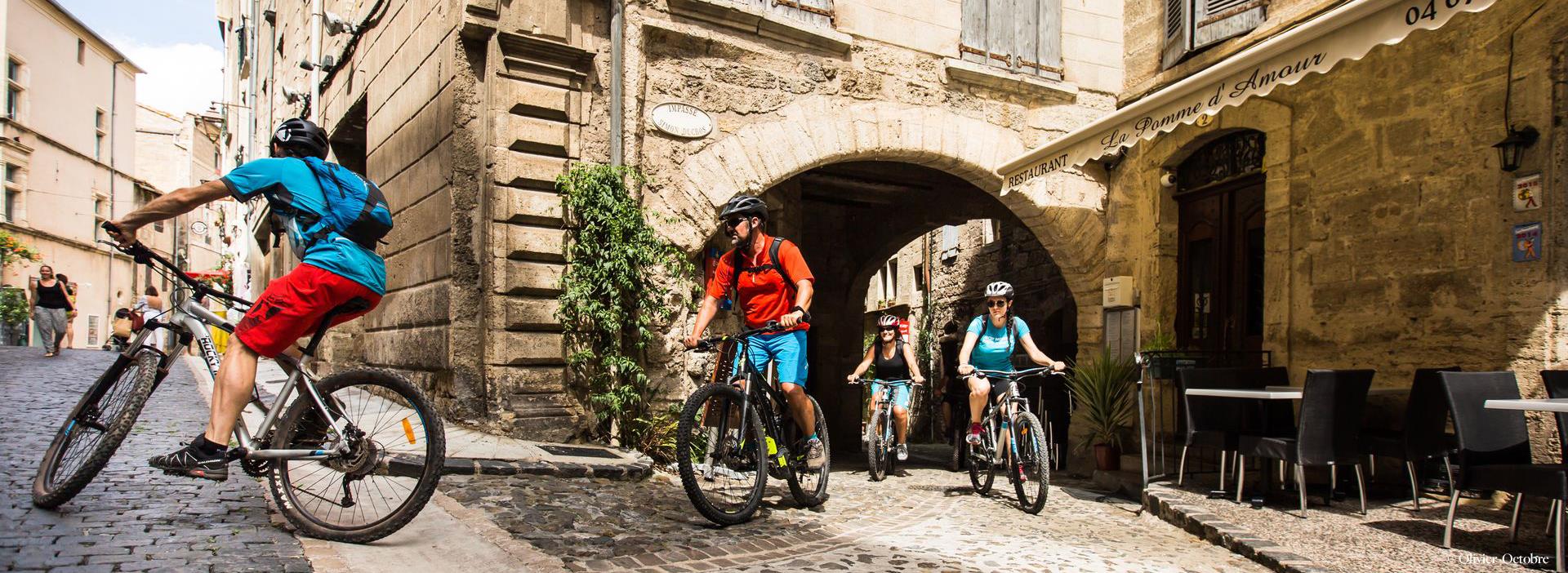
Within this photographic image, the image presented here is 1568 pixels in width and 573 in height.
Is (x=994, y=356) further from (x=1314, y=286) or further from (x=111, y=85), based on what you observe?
(x=111, y=85)

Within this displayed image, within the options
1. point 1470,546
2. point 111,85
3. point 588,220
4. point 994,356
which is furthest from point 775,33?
point 111,85

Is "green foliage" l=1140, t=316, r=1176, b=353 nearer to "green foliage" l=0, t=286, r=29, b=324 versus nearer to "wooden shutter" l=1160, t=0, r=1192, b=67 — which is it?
"wooden shutter" l=1160, t=0, r=1192, b=67

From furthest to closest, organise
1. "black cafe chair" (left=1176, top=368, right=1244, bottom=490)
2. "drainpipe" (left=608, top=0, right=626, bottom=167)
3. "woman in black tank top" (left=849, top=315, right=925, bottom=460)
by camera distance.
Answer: "woman in black tank top" (left=849, top=315, right=925, bottom=460) → "drainpipe" (left=608, top=0, right=626, bottom=167) → "black cafe chair" (left=1176, top=368, right=1244, bottom=490)

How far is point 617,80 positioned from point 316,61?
23.3 feet


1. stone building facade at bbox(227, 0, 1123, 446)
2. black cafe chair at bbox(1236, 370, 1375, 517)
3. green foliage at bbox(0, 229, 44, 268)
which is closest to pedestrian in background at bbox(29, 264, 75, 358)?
stone building facade at bbox(227, 0, 1123, 446)

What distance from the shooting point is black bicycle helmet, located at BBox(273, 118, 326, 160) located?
352 cm

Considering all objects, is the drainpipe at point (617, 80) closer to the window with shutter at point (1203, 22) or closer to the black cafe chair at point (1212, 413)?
the black cafe chair at point (1212, 413)

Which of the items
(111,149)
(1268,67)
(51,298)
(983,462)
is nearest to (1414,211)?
(1268,67)

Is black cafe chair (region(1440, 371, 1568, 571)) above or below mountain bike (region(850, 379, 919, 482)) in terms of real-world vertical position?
above

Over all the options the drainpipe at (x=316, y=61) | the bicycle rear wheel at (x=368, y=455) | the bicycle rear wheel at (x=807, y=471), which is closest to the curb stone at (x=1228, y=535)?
the bicycle rear wheel at (x=807, y=471)

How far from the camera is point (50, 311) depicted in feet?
43.1

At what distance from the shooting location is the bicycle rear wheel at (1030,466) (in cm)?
586

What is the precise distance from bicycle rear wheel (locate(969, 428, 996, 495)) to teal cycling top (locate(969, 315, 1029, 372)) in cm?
52

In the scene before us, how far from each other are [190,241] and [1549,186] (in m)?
47.9
